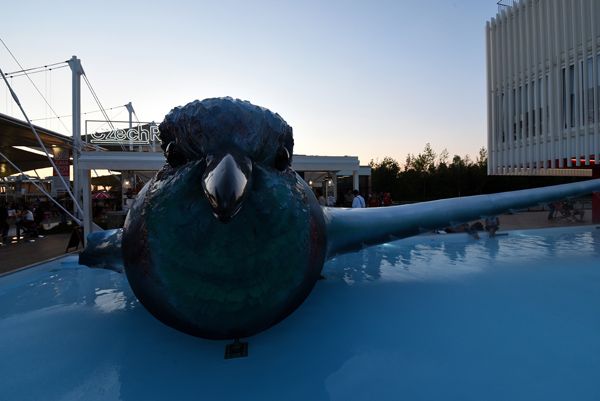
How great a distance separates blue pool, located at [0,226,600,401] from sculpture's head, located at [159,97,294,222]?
1281mm

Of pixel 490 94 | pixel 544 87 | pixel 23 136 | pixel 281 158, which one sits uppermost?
pixel 490 94

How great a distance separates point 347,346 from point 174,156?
5.77ft

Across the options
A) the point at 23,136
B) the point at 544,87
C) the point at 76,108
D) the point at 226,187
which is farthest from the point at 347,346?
the point at 23,136

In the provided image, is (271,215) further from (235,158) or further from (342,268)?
(342,268)

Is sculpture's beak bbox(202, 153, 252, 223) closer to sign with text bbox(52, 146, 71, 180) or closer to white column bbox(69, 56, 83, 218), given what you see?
white column bbox(69, 56, 83, 218)

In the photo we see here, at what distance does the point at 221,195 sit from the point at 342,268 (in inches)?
144

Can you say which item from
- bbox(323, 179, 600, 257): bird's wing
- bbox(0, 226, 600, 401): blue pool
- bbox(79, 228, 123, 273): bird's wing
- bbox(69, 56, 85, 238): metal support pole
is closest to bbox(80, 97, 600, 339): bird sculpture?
bbox(0, 226, 600, 401): blue pool

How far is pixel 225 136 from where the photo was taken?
1.88 m

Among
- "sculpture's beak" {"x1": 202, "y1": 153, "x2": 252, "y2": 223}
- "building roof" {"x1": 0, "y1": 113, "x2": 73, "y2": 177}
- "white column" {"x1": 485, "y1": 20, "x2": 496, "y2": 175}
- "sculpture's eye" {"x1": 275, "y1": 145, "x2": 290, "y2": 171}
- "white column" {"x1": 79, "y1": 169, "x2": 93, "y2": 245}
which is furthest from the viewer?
"white column" {"x1": 485, "y1": 20, "x2": 496, "y2": 175}

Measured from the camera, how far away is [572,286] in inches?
145

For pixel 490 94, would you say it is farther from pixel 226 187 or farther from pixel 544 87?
pixel 226 187

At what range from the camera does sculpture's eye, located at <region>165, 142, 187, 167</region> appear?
6.70ft

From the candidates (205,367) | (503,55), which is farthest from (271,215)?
(503,55)

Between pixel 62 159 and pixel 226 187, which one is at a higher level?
pixel 62 159
